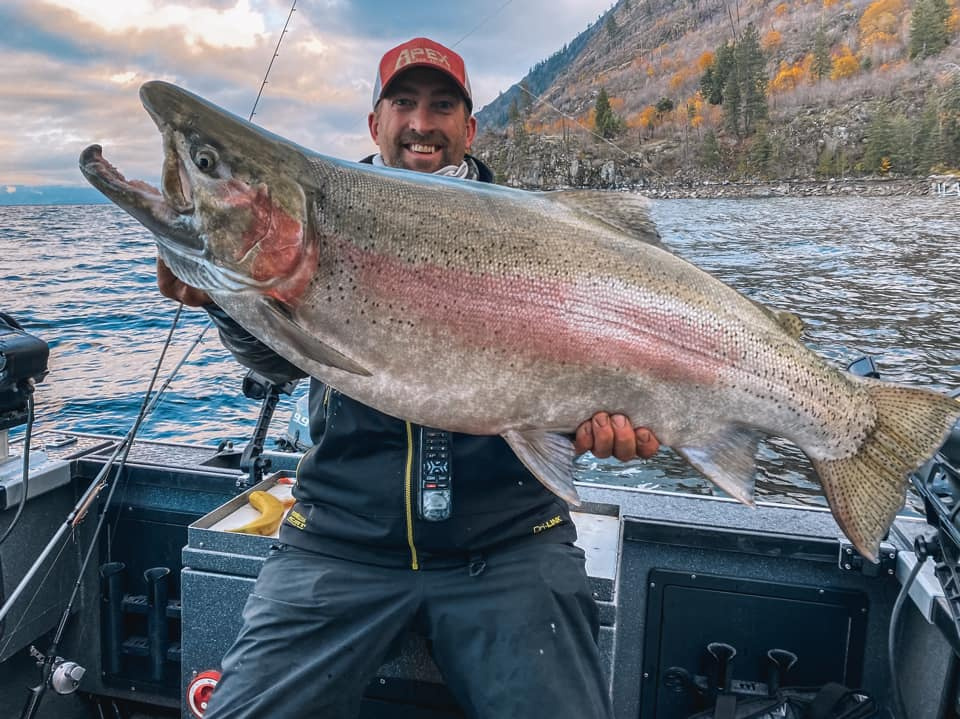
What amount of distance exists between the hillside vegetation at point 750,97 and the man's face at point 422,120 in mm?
48435

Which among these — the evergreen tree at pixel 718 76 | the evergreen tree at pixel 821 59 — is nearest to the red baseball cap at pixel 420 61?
the evergreen tree at pixel 718 76

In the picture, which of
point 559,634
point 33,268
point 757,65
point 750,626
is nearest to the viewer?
point 559,634

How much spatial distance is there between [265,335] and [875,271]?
79.5 ft

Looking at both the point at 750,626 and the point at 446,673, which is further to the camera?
the point at 750,626

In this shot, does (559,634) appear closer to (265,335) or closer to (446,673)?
(446,673)

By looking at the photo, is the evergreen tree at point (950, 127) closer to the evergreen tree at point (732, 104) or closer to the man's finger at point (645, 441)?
the evergreen tree at point (732, 104)

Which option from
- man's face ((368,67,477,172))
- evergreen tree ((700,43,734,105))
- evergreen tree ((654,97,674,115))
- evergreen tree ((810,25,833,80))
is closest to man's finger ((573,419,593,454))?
man's face ((368,67,477,172))

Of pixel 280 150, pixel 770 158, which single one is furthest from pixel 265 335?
pixel 770 158

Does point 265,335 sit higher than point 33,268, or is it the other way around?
point 265,335

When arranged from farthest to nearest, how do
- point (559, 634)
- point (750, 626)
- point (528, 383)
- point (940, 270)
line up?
point (940, 270)
point (750, 626)
point (559, 634)
point (528, 383)

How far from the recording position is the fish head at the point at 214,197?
195 cm

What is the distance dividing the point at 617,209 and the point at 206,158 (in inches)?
51.9

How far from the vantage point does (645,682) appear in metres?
3.41

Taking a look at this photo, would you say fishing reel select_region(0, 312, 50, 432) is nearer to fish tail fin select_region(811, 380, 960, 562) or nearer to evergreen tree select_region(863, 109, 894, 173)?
fish tail fin select_region(811, 380, 960, 562)
